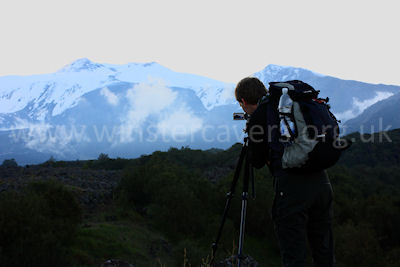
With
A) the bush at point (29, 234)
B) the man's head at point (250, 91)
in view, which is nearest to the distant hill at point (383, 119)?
the bush at point (29, 234)

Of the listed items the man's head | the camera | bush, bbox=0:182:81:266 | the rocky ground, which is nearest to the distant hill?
the rocky ground

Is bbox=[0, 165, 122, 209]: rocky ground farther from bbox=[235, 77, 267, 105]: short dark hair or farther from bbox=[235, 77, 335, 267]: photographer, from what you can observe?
bbox=[235, 77, 335, 267]: photographer

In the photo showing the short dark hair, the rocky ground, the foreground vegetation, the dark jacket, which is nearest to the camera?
the dark jacket

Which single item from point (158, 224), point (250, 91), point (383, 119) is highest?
point (383, 119)

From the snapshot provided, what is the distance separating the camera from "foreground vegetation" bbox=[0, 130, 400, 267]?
37.9 feet

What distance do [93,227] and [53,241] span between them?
17.8 feet

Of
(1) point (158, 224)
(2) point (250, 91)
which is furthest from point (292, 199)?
(1) point (158, 224)

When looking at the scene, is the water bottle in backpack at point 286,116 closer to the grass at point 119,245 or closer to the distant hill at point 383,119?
the grass at point 119,245

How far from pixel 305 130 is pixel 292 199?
549 mm

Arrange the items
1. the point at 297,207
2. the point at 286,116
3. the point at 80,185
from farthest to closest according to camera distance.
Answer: the point at 80,185 → the point at 286,116 → the point at 297,207

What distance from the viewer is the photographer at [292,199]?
2445 mm

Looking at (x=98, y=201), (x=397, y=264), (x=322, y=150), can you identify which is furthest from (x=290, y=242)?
(x=98, y=201)

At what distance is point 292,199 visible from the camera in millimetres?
2434

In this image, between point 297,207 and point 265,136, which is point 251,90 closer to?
point 265,136
